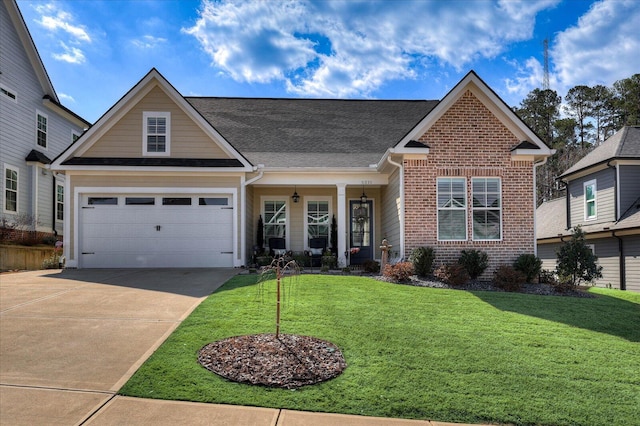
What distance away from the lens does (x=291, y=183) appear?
14.8 m

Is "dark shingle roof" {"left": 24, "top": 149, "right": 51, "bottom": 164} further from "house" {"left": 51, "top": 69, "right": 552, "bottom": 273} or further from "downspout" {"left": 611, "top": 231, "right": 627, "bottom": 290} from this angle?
"downspout" {"left": 611, "top": 231, "right": 627, "bottom": 290}

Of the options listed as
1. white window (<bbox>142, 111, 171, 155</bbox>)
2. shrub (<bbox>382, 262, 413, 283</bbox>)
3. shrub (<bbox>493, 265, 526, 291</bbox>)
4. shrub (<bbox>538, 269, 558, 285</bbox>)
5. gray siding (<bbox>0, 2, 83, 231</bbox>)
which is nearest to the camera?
shrub (<bbox>493, 265, 526, 291</bbox>)

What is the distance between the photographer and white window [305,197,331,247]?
→ 53.3 feet

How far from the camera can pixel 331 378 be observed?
5.16m

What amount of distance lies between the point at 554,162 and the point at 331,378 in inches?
1610

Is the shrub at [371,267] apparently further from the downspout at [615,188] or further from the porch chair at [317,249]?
the downspout at [615,188]

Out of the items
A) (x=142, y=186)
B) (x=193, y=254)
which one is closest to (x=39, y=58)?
(x=142, y=186)

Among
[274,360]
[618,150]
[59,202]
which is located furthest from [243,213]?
[618,150]

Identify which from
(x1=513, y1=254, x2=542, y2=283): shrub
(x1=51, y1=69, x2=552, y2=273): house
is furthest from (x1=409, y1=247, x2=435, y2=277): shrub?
(x1=513, y1=254, x2=542, y2=283): shrub

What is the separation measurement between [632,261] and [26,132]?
24.5 metres

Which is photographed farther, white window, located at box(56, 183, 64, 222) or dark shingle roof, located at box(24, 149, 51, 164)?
white window, located at box(56, 183, 64, 222)

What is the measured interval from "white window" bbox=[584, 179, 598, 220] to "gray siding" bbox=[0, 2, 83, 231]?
77.3ft

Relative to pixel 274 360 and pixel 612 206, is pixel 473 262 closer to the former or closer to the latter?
pixel 274 360

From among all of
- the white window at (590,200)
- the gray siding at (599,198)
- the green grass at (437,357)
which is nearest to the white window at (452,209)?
the green grass at (437,357)
